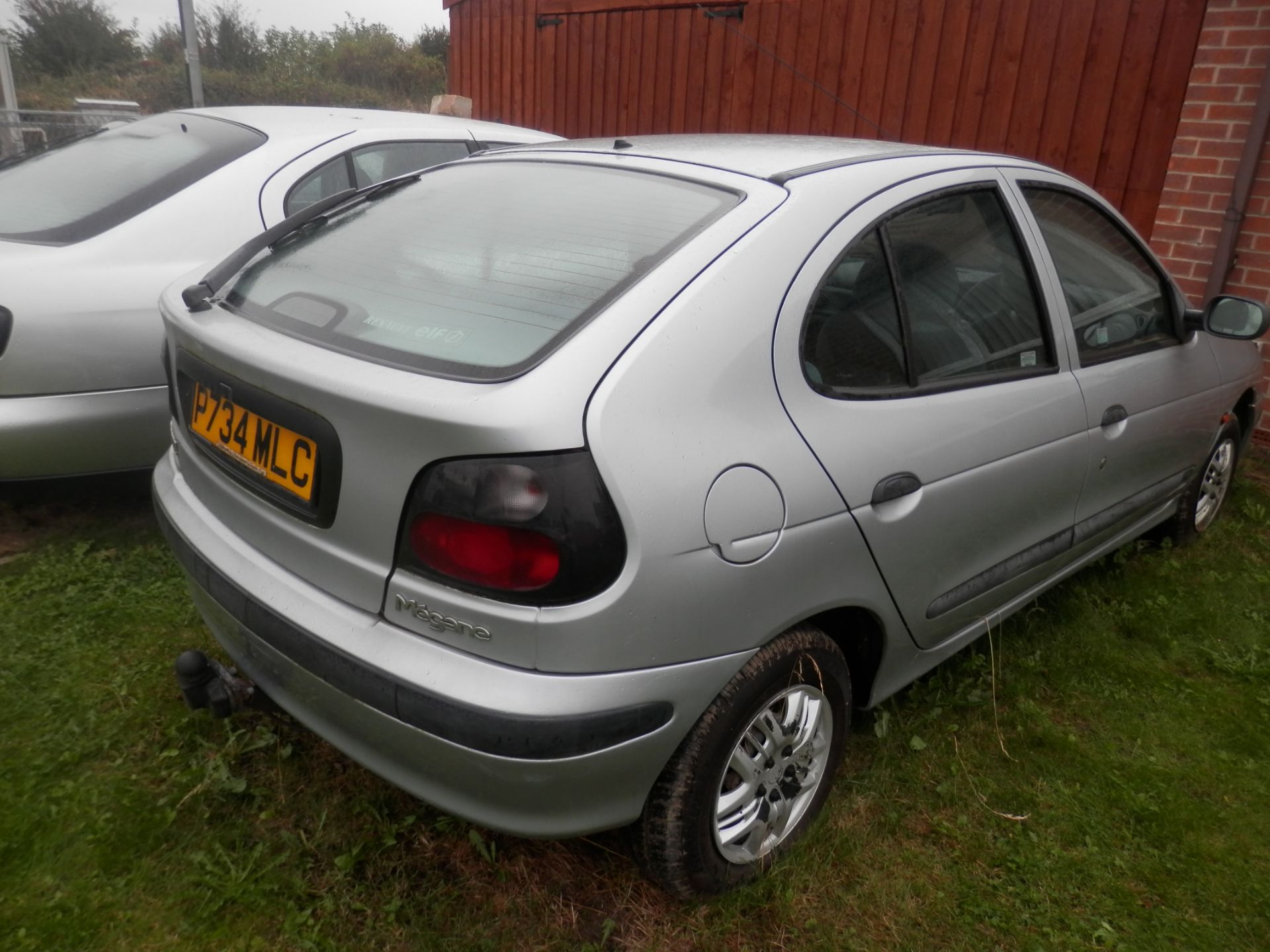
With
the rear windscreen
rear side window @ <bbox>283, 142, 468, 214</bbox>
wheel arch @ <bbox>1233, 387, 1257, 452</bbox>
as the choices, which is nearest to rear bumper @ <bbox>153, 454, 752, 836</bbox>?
the rear windscreen

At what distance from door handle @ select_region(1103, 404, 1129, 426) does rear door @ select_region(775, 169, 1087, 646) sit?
0.49ft

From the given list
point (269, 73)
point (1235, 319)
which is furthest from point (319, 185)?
point (269, 73)

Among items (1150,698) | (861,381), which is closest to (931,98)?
(1150,698)

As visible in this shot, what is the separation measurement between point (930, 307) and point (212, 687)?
1.90 m

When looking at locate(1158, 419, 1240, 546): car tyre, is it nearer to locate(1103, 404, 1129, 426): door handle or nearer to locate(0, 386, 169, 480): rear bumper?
locate(1103, 404, 1129, 426): door handle

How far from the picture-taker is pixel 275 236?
2387mm

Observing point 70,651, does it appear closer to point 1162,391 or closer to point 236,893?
point 236,893

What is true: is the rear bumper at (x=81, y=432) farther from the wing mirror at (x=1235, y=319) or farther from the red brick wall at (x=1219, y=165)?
the red brick wall at (x=1219, y=165)

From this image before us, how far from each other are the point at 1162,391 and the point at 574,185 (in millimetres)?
2047

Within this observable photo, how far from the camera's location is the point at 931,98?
6137 mm

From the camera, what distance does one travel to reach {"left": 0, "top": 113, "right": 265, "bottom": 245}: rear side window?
126 inches

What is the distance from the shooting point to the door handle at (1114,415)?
2.74 m

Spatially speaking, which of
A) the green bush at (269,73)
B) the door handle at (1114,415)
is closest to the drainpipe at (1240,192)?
the door handle at (1114,415)

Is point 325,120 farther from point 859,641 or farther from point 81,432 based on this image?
point 859,641
